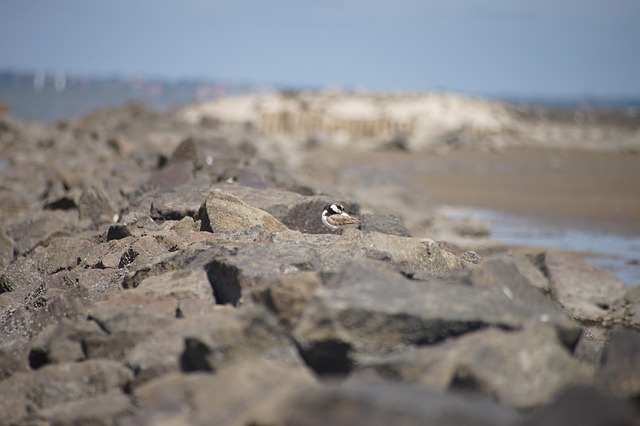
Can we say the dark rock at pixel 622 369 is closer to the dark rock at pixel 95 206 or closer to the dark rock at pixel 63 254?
the dark rock at pixel 63 254

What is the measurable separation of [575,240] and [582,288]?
6.14 meters

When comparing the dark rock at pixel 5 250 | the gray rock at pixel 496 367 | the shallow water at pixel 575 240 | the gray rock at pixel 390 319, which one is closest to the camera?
the gray rock at pixel 496 367

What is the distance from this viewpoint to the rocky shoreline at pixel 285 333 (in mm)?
3484

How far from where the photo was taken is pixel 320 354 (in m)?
4.09

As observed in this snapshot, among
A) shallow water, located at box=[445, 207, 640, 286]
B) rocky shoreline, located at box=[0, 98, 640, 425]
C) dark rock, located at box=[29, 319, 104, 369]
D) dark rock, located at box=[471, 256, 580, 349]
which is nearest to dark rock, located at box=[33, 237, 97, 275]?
rocky shoreline, located at box=[0, 98, 640, 425]

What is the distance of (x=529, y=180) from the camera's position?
23562mm

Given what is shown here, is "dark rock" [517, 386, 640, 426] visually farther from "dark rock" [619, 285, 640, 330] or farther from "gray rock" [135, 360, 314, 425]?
"dark rock" [619, 285, 640, 330]

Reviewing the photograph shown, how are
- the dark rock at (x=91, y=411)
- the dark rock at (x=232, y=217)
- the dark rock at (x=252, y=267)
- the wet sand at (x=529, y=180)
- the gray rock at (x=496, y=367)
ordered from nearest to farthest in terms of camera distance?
the gray rock at (x=496, y=367) < the dark rock at (x=91, y=411) < the dark rock at (x=252, y=267) < the dark rock at (x=232, y=217) < the wet sand at (x=529, y=180)

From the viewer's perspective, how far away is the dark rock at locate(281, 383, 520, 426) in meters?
3.11

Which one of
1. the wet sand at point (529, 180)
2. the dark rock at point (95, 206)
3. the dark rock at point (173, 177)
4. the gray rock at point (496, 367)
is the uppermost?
the gray rock at point (496, 367)

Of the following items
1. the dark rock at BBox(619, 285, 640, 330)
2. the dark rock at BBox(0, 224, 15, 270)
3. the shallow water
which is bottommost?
the shallow water

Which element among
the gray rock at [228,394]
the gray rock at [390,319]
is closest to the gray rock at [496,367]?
the gray rock at [390,319]

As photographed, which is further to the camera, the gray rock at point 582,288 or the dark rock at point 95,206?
the dark rock at point 95,206

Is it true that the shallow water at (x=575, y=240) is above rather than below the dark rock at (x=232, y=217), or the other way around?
below
